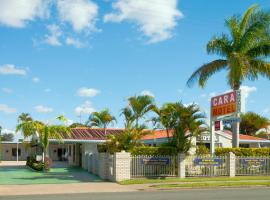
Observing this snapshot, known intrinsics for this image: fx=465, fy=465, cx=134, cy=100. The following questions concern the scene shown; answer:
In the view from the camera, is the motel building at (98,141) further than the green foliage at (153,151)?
Yes

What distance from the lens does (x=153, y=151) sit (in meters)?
27.3

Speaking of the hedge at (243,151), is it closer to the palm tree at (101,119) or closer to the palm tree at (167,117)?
the palm tree at (167,117)

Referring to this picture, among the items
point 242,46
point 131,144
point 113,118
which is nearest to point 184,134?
point 131,144

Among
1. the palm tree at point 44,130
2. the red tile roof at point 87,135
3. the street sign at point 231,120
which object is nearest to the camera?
the street sign at point 231,120

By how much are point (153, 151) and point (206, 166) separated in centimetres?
343

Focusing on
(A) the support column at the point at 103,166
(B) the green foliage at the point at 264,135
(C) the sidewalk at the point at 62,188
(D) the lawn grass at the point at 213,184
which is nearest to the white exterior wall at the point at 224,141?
(A) the support column at the point at 103,166

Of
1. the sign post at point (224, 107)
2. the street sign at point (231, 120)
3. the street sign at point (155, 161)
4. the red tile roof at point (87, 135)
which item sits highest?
the sign post at point (224, 107)

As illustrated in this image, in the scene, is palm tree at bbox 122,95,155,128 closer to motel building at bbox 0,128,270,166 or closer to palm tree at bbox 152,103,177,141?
motel building at bbox 0,128,270,166

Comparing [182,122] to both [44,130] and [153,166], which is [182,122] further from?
[44,130]

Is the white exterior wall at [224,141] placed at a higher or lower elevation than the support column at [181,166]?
higher

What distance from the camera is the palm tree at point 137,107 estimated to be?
41.9 metres

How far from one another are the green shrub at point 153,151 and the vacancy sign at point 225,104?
392 cm

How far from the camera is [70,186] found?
74.1ft

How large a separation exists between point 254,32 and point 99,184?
15.1 meters
